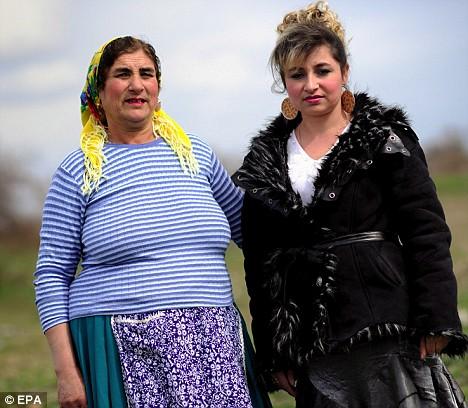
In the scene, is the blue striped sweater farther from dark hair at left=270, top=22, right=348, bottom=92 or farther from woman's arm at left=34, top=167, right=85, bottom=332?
dark hair at left=270, top=22, right=348, bottom=92

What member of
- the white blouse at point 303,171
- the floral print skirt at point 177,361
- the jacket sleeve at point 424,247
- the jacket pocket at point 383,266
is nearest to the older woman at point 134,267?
the floral print skirt at point 177,361

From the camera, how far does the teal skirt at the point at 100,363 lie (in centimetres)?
344

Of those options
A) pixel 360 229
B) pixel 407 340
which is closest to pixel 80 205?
pixel 360 229

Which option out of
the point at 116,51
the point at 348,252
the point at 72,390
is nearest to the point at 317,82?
the point at 348,252

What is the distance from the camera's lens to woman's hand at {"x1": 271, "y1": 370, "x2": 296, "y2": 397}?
3498 mm

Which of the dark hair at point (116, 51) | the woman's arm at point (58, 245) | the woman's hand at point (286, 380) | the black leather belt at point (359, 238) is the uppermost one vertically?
the dark hair at point (116, 51)

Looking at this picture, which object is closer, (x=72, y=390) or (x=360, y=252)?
(x=360, y=252)

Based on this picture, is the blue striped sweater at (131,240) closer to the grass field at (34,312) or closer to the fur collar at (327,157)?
the fur collar at (327,157)

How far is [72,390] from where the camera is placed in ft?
11.4

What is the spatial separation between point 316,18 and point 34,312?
12128 mm

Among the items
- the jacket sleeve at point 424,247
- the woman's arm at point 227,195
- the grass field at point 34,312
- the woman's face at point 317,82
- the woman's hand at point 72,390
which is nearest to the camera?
the jacket sleeve at point 424,247

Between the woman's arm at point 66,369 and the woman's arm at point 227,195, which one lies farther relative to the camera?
the woman's arm at point 227,195

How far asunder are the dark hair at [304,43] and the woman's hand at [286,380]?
1.03m

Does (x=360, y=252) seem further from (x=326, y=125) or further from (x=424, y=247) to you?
(x=326, y=125)
